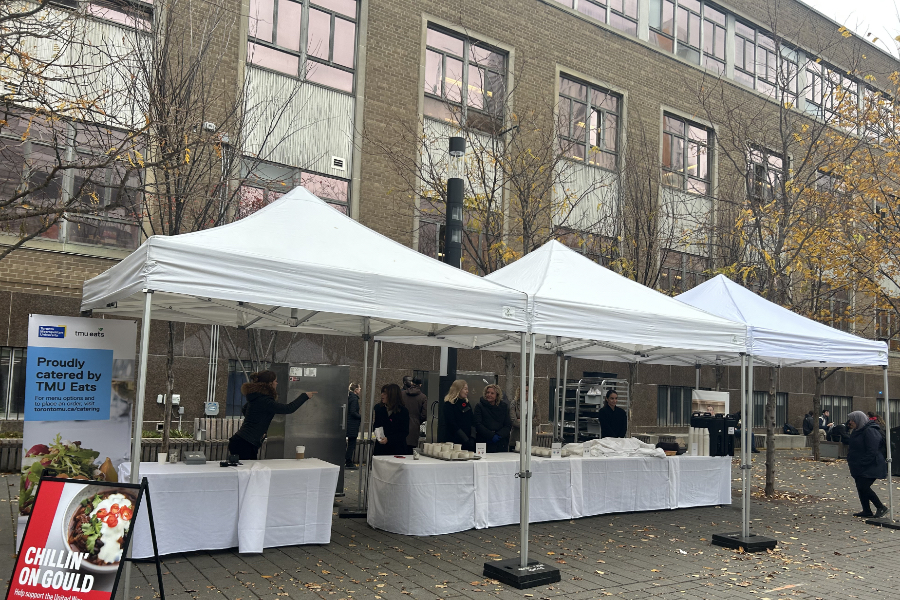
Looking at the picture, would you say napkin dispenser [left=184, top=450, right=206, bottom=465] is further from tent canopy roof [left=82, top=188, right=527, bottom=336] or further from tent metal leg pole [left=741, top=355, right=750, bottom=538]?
tent metal leg pole [left=741, top=355, right=750, bottom=538]

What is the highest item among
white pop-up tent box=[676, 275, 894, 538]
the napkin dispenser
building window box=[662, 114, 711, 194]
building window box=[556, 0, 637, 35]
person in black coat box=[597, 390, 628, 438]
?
building window box=[556, 0, 637, 35]

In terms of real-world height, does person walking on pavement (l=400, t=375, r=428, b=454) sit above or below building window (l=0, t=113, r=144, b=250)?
below

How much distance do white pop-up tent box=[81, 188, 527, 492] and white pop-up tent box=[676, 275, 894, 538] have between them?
3757 millimetres

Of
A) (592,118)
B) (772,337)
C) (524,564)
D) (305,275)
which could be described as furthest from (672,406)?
(305,275)

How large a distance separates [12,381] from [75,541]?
10.2 meters

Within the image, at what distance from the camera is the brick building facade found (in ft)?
48.7

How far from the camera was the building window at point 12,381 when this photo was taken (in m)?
13.5

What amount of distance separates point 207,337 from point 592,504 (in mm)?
8662

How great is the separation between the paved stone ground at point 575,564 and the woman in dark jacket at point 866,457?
3.03ft

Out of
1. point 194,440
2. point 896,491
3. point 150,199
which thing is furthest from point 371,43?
point 896,491

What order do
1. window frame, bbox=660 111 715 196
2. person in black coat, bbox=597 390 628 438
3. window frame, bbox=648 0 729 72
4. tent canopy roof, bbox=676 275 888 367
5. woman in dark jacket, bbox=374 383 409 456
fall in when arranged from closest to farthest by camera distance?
tent canopy roof, bbox=676 275 888 367
woman in dark jacket, bbox=374 383 409 456
person in black coat, bbox=597 390 628 438
window frame, bbox=660 111 715 196
window frame, bbox=648 0 729 72

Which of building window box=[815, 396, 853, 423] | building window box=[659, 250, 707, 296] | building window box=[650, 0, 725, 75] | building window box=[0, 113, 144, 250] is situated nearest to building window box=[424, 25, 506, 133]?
building window box=[659, 250, 707, 296]

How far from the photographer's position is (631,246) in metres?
17.9

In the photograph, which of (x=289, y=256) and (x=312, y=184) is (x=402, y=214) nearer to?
(x=312, y=184)
